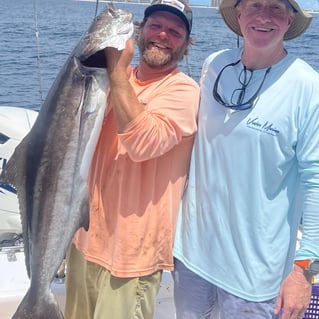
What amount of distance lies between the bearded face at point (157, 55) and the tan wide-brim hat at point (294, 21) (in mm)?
314

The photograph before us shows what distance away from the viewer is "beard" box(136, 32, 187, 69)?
2.83 meters

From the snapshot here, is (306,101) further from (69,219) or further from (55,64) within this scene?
(55,64)

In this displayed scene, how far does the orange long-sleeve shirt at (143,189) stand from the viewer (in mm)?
2766

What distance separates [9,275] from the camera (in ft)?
11.7

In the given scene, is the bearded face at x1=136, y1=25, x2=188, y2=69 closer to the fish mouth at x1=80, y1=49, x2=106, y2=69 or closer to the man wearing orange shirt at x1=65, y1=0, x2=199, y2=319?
the man wearing orange shirt at x1=65, y1=0, x2=199, y2=319

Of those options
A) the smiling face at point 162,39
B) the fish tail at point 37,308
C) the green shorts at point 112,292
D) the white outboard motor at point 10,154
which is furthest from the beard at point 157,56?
the white outboard motor at point 10,154

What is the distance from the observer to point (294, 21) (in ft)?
9.37

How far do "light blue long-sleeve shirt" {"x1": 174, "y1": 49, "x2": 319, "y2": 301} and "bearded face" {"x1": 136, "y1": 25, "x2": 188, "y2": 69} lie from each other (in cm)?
18

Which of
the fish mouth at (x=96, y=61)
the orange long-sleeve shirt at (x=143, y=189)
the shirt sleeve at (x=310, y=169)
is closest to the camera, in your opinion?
the shirt sleeve at (x=310, y=169)

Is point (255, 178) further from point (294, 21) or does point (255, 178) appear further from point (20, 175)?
point (20, 175)

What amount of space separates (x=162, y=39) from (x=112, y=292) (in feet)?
4.08

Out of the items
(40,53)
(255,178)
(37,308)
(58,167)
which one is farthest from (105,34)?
(40,53)

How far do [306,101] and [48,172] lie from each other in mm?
1231

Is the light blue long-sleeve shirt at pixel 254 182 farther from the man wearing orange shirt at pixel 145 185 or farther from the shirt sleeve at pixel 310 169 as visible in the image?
the man wearing orange shirt at pixel 145 185
